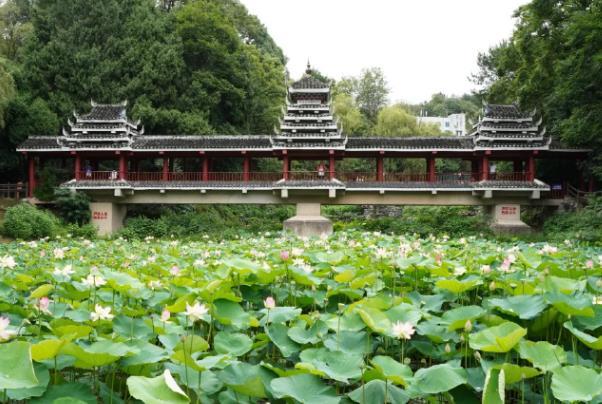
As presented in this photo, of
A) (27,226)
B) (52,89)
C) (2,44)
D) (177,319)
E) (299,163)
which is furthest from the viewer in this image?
(299,163)

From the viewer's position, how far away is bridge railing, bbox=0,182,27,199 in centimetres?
2398

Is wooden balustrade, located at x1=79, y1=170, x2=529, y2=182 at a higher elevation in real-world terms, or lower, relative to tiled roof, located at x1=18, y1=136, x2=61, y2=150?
lower

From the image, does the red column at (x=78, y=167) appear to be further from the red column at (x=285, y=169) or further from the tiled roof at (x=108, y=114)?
the red column at (x=285, y=169)

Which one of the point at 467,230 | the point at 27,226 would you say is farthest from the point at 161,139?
the point at 467,230

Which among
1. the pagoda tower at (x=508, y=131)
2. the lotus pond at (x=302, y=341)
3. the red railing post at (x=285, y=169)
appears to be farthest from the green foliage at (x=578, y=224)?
the lotus pond at (x=302, y=341)

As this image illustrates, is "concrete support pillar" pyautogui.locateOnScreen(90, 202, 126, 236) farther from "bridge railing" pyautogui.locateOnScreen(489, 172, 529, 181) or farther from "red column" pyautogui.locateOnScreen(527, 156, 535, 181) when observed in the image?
"red column" pyautogui.locateOnScreen(527, 156, 535, 181)

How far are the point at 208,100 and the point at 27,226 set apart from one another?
13.5 m

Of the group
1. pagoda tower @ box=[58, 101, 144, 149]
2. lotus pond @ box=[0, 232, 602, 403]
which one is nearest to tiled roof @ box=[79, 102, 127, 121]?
pagoda tower @ box=[58, 101, 144, 149]

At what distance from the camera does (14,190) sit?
78.6 feet

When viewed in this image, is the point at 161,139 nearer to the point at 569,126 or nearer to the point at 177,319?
the point at 569,126

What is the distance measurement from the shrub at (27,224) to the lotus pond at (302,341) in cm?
1727

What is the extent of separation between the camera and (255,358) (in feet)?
8.38

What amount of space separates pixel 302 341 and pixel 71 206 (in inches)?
850

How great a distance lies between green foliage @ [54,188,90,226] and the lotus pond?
63.4 ft
